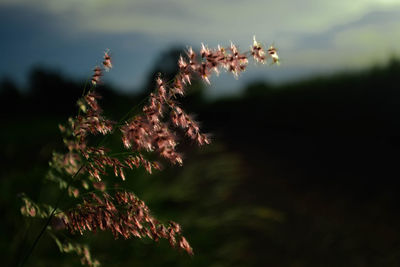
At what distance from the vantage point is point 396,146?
8.35m

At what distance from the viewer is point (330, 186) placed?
312 inches

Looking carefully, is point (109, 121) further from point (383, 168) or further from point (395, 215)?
point (383, 168)

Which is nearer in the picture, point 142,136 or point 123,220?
point 142,136

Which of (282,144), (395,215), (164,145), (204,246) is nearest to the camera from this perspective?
(164,145)

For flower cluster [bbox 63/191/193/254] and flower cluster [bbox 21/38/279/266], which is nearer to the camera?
flower cluster [bbox 21/38/279/266]

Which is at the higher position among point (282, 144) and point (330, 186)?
point (282, 144)

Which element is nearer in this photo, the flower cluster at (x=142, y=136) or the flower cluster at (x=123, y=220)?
the flower cluster at (x=142, y=136)

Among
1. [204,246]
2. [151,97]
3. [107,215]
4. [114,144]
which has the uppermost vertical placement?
[114,144]

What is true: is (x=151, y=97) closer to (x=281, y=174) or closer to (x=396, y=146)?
(x=281, y=174)

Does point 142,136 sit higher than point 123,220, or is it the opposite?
point 142,136

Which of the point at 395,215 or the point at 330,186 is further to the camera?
the point at 330,186

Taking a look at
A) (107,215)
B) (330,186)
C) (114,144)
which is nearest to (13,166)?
(114,144)

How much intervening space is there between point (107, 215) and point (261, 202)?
5981 millimetres

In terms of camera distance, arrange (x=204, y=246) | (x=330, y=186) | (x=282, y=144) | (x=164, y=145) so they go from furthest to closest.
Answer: (x=282, y=144) < (x=330, y=186) < (x=204, y=246) < (x=164, y=145)
